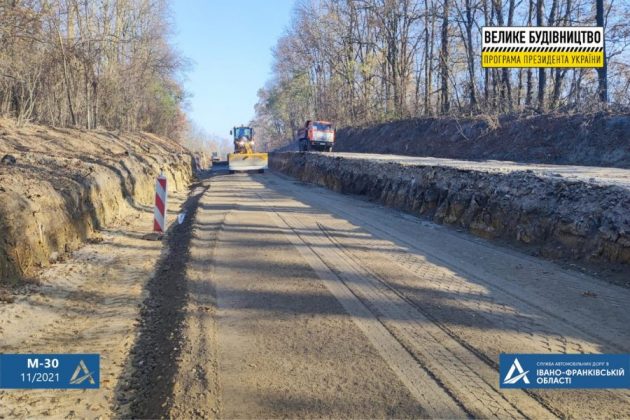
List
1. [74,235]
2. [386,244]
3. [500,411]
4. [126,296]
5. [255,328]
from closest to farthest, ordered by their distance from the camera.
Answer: [500,411] < [255,328] < [126,296] < [74,235] < [386,244]

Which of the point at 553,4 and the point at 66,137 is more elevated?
the point at 553,4

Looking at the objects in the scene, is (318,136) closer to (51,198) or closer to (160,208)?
(160,208)

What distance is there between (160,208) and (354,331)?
698cm

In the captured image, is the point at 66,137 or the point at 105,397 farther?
the point at 66,137

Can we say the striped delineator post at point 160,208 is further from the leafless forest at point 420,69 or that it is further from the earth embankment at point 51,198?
the leafless forest at point 420,69

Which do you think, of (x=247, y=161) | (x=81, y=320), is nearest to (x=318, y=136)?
(x=247, y=161)

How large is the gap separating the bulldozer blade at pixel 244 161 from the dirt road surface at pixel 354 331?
26.0 m

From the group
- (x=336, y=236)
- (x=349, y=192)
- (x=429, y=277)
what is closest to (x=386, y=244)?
A: (x=336, y=236)

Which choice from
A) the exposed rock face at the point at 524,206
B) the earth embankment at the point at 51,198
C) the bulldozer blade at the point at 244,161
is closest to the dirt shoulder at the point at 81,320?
the earth embankment at the point at 51,198

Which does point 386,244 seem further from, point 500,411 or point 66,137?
point 66,137

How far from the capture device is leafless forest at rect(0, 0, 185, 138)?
589 inches

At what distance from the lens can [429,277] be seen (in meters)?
6.79

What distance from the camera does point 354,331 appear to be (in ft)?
15.8

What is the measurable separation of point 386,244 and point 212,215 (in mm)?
5552
